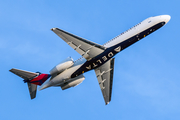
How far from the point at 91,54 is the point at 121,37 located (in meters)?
6.44

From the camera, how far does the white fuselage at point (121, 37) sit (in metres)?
39.9

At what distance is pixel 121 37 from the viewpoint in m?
40.0

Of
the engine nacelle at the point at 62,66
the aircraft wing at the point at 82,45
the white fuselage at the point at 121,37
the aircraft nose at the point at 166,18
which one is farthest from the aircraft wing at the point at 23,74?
the aircraft nose at the point at 166,18

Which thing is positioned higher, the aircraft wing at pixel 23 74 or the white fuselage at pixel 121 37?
the aircraft wing at pixel 23 74

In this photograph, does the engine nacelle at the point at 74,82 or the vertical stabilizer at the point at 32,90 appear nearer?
the engine nacelle at the point at 74,82

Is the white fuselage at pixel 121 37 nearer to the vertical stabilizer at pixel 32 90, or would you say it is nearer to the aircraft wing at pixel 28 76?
the aircraft wing at pixel 28 76

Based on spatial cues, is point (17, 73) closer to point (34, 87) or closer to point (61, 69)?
point (34, 87)

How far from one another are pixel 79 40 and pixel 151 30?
1396 centimetres

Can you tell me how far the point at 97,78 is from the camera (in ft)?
150

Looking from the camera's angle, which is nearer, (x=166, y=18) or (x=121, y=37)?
(x=121, y=37)

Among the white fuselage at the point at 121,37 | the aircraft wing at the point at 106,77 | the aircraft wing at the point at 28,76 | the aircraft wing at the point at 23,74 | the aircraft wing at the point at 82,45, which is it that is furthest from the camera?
the aircraft wing at the point at 106,77

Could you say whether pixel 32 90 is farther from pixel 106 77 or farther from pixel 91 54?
pixel 91 54

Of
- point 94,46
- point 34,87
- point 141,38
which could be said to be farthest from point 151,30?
point 34,87

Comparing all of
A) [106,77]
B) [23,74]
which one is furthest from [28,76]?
[106,77]
